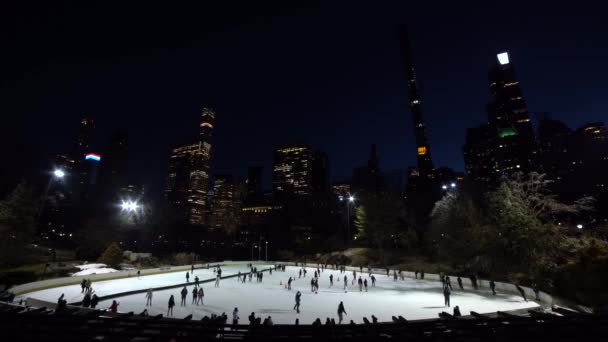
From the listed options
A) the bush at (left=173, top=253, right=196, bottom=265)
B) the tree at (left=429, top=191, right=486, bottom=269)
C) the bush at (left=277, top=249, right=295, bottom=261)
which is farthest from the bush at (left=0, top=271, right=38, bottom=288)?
the bush at (left=277, top=249, right=295, bottom=261)

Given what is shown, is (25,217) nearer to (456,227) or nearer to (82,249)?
(82,249)

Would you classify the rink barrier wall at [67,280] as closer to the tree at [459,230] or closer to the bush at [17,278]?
the bush at [17,278]

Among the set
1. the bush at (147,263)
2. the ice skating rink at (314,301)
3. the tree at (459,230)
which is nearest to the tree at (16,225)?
the bush at (147,263)

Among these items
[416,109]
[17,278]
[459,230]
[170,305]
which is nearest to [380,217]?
[459,230]

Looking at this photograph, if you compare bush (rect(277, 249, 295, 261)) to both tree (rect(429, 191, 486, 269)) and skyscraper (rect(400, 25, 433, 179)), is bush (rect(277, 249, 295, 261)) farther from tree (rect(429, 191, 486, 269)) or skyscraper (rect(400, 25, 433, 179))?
skyscraper (rect(400, 25, 433, 179))

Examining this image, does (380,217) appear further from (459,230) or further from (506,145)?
(506,145)

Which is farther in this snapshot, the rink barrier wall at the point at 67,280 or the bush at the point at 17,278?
the bush at the point at 17,278
